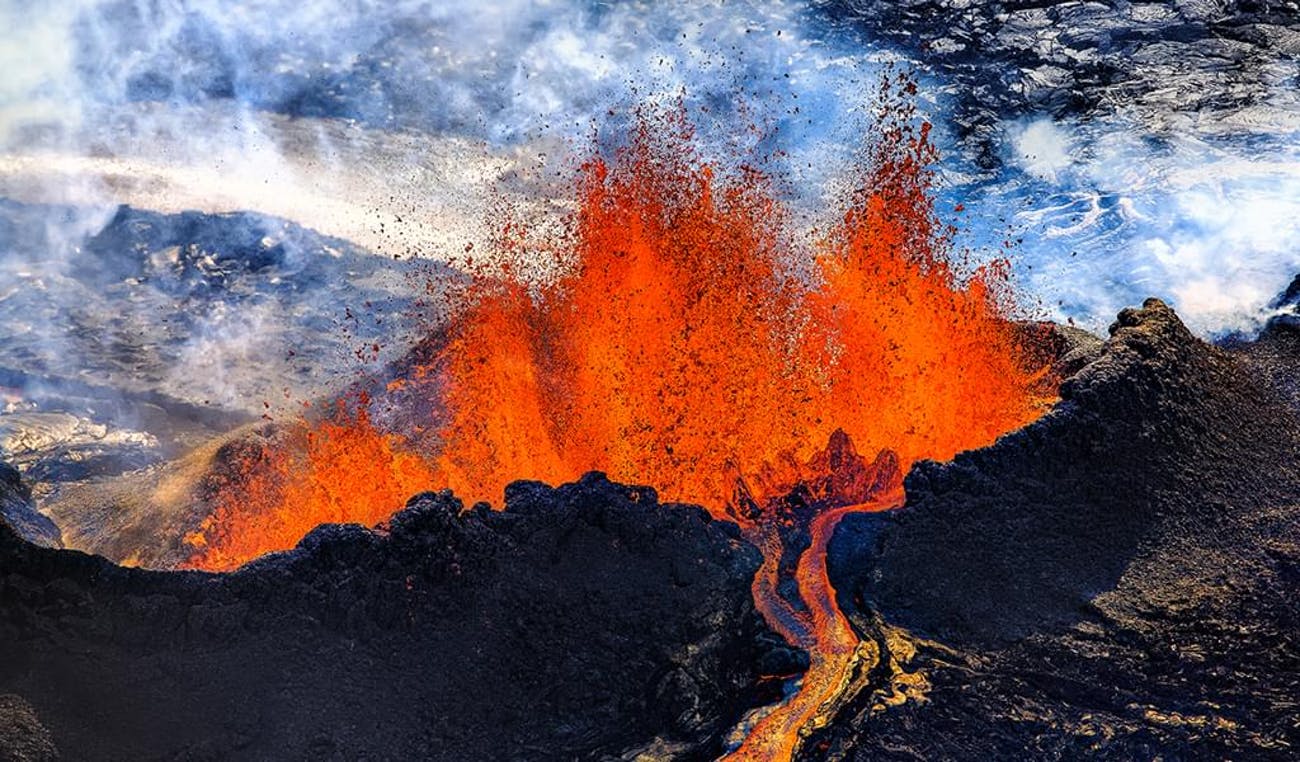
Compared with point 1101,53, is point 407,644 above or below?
below

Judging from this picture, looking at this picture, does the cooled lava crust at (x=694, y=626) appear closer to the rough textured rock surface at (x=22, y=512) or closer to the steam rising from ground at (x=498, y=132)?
the rough textured rock surface at (x=22, y=512)

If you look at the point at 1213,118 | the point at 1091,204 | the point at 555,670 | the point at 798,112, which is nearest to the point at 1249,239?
the point at 1091,204

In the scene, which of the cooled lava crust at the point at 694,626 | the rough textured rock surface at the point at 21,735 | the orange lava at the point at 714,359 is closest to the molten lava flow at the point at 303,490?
the orange lava at the point at 714,359

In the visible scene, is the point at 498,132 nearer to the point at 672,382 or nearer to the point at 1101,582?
the point at 672,382

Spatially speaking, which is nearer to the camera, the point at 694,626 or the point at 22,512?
the point at 694,626

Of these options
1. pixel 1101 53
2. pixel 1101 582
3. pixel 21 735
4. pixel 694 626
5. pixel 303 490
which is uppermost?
pixel 1101 53

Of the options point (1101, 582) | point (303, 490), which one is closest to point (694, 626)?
point (1101, 582)

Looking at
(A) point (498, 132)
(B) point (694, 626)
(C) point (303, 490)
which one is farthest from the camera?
(A) point (498, 132)
